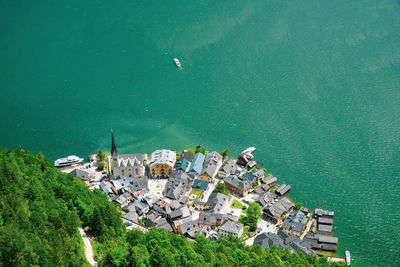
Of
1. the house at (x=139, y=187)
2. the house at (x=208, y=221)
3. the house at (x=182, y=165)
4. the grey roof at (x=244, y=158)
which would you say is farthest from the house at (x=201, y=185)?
the grey roof at (x=244, y=158)

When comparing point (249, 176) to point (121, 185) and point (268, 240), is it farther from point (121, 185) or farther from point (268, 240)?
point (121, 185)

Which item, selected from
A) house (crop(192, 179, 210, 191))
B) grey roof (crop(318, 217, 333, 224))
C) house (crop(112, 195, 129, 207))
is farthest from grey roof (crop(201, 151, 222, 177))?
grey roof (crop(318, 217, 333, 224))

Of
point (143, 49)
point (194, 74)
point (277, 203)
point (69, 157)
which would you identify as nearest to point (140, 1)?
point (143, 49)

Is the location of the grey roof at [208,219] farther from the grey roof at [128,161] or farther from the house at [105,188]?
the house at [105,188]

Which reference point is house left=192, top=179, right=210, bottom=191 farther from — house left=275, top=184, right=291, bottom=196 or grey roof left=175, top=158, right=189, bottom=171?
house left=275, top=184, right=291, bottom=196

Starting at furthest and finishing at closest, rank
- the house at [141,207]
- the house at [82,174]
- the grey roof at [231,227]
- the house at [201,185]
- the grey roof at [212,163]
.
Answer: the grey roof at [212,163], the house at [82,174], the house at [201,185], the house at [141,207], the grey roof at [231,227]
